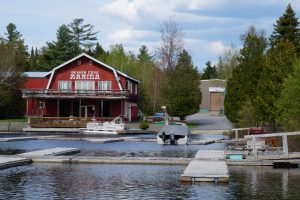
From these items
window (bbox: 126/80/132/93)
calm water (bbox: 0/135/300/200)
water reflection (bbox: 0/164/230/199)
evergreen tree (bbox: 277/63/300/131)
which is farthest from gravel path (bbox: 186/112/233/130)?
water reflection (bbox: 0/164/230/199)

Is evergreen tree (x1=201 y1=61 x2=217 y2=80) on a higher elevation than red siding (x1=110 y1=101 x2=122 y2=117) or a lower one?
higher

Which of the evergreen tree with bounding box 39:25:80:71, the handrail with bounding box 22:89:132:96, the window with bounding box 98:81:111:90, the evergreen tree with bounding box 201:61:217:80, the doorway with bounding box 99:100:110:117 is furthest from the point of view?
the evergreen tree with bounding box 201:61:217:80

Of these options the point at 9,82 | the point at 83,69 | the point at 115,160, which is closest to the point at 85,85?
the point at 83,69

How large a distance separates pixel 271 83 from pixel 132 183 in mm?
26349

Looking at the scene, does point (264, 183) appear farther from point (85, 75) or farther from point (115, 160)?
point (85, 75)

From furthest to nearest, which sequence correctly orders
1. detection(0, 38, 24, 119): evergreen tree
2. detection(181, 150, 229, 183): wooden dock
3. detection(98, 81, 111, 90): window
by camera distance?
detection(98, 81, 111, 90): window
detection(0, 38, 24, 119): evergreen tree
detection(181, 150, 229, 183): wooden dock

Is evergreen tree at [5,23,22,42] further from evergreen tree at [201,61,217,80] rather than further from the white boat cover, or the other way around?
the white boat cover

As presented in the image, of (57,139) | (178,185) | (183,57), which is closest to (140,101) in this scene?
(183,57)

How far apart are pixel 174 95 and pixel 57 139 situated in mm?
29626

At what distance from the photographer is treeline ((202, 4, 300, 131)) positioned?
1357 inches

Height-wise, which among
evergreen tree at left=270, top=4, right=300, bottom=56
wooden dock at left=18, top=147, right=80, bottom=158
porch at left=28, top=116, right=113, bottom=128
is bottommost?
wooden dock at left=18, top=147, right=80, bottom=158

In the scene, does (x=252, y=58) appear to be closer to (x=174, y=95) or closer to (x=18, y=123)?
(x=174, y=95)

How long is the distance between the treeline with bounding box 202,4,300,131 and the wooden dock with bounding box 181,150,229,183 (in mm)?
8687

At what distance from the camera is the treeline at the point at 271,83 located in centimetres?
3447
